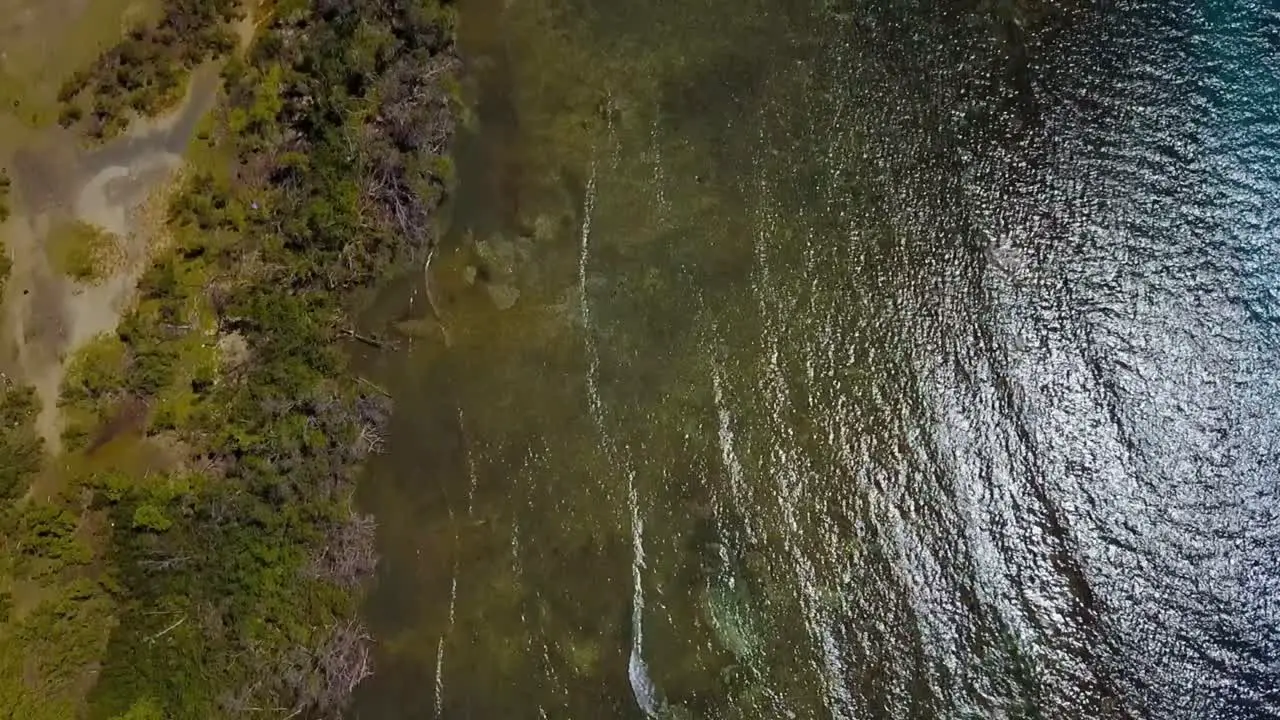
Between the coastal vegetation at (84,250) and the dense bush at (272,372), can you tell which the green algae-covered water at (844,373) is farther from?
the coastal vegetation at (84,250)

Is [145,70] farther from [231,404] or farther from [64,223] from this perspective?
[231,404]

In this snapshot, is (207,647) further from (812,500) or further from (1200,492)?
(1200,492)

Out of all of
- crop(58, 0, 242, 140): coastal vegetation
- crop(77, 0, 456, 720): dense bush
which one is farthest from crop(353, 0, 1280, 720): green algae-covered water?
crop(58, 0, 242, 140): coastal vegetation

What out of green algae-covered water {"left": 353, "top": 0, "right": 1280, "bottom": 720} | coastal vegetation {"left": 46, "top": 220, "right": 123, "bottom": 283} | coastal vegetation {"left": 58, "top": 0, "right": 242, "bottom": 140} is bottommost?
green algae-covered water {"left": 353, "top": 0, "right": 1280, "bottom": 720}

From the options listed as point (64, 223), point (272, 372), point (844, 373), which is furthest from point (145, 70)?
point (844, 373)

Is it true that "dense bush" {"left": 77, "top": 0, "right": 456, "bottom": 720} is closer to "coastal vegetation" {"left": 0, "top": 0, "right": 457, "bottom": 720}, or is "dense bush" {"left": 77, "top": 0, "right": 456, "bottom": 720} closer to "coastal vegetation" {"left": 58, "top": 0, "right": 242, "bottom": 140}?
"coastal vegetation" {"left": 0, "top": 0, "right": 457, "bottom": 720}

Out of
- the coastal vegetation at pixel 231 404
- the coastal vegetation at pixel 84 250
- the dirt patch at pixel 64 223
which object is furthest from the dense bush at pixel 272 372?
the coastal vegetation at pixel 84 250
